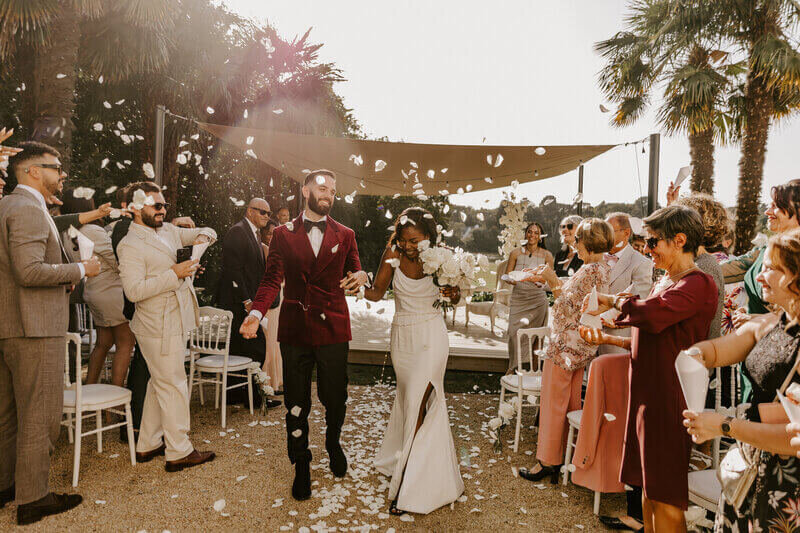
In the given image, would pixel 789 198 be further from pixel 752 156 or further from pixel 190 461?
pixel 752 156

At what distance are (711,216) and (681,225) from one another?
84 centimetres

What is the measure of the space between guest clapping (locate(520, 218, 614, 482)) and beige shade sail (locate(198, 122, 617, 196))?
9.69 feet

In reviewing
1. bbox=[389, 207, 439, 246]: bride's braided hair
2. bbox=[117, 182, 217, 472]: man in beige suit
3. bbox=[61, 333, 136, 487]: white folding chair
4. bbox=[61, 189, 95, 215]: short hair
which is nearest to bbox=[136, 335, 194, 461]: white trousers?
bbox=[117, 182, 217, 472]: man in beige suit

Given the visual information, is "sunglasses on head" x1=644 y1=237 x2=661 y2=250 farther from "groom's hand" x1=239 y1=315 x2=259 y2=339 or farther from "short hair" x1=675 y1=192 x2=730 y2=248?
"groom's hand" x1=239 y1=315 x2=259 y2=339

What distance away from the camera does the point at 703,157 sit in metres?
9.49

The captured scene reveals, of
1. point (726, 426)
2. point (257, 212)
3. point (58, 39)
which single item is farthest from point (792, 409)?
point (58, 39)

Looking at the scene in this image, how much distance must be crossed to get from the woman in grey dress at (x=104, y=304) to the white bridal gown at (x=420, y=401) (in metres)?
2.45

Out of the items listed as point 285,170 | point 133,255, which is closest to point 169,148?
point 285,170

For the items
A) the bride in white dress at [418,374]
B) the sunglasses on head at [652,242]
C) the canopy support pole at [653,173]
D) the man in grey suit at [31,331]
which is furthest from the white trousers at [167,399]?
the canopy support pole at [653,173]

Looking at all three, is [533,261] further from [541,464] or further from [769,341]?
[769,341]

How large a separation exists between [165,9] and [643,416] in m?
9.08

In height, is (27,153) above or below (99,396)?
above

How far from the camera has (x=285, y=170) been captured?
22.9 feet

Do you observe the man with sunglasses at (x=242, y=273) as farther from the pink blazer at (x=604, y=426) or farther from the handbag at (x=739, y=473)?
the handbag at (x=739, y=473)
